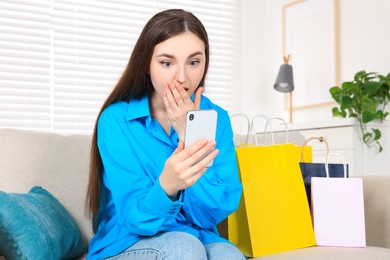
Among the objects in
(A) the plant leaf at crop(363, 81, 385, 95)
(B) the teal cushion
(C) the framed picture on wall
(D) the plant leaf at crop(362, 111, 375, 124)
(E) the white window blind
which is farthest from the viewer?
(C) the framed picture on wall

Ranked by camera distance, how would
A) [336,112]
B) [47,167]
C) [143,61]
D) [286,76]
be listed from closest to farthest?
1. [143,61]
2. [47,167]
3. [336,112]
4. [286,76]

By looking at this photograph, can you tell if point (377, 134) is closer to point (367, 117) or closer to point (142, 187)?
point (367, 117)

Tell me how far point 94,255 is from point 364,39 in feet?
9.81

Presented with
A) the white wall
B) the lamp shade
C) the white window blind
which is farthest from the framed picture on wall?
the white window blind

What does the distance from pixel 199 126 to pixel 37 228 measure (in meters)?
0.50

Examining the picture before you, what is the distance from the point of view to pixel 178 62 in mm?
1370

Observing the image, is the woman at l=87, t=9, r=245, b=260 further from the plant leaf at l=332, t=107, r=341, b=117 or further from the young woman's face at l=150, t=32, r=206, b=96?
the plant leaf at l=332, t=107, r=341, b=117

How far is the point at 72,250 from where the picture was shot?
1.57 meters

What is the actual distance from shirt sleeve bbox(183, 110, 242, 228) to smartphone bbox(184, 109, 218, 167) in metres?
0.20

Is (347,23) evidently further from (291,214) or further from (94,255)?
(94,255)

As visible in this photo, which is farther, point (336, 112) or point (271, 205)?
point (336, 112)

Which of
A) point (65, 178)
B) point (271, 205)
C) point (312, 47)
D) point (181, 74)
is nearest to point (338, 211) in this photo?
point (271, 205)

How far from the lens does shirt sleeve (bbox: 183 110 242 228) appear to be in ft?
4.62

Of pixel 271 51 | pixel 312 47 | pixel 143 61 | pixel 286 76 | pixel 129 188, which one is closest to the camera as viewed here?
pixel 129 188
